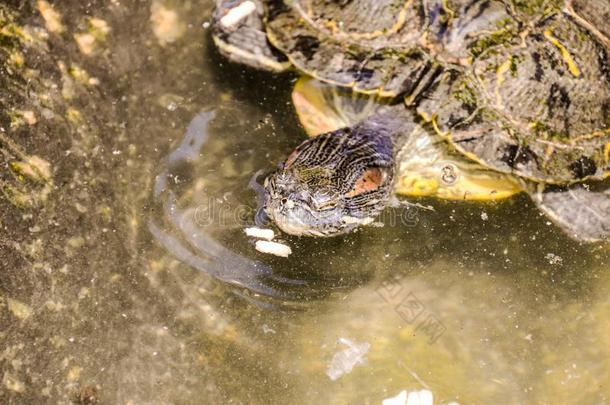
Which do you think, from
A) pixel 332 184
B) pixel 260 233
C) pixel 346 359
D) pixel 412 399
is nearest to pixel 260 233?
pixel 260 233

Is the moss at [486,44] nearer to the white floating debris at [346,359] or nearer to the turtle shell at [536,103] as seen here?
the turtle shell at [536,103]

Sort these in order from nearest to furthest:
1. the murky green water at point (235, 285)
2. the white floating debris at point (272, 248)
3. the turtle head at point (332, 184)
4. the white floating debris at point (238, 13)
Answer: the turtle head at point (332, 184) → the murky green water at point (235, 285) → the white floating debris at point (272, 248) → the white floating debris at point (238, 13)

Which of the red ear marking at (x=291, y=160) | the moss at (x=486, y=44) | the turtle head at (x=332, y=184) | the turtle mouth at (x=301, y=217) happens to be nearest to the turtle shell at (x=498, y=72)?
the moss at (x=486, y=44)

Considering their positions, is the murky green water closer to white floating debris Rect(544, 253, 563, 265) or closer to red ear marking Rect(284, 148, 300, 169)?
white floating debris Rect(544, 253, 563, 265)

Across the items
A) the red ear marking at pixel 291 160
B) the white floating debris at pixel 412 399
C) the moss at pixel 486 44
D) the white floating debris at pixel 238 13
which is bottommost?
the white floating debris at pixel 412 399

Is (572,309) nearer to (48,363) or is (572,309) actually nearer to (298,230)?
(298,230)

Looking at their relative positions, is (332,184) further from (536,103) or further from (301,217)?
(536,103)

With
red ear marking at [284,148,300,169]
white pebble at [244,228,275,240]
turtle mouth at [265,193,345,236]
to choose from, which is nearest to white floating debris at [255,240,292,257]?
white pebble at [244,228,275,240]
